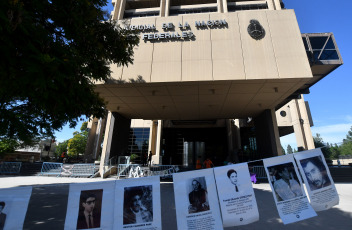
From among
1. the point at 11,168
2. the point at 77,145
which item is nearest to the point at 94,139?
the point at 77,145

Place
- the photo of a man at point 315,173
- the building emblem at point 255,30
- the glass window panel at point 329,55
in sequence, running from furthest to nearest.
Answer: the glass window panel at point 329,55
the building emblem at point 255,30
the photo of a man at point 315,173

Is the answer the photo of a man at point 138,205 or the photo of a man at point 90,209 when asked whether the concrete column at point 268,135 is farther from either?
the photo of a man at point 90,209

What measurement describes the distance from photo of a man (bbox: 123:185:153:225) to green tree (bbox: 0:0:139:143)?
256 centimetres

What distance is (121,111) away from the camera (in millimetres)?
16562

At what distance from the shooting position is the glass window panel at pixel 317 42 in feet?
51.2

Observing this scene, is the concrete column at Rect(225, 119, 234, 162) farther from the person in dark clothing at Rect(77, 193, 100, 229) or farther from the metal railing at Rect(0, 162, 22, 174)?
the metal railing at Rect(0, 162, 22, 174)

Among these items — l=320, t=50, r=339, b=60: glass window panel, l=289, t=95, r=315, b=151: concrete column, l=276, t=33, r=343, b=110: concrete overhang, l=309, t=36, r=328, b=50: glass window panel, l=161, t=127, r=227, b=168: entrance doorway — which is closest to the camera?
l=276, t=33, r=343, b=110: concrete overhang

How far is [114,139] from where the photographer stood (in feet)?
52.2

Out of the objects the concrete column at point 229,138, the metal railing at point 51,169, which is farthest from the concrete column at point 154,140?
the metal railing at point 51,169

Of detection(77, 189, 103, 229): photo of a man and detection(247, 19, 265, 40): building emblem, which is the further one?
detection(247, 19, 265, 40): building emblem

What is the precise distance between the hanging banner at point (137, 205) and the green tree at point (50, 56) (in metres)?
2.45

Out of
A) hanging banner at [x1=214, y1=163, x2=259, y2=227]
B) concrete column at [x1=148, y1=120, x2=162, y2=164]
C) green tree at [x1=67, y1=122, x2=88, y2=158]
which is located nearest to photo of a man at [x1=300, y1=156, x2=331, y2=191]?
hanging banner at [x1=214, y1=163, x2=259, y2=227]

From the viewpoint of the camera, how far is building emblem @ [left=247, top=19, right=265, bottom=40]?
11.0m

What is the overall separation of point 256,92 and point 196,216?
11.1m
